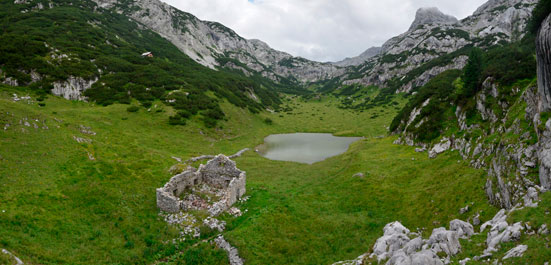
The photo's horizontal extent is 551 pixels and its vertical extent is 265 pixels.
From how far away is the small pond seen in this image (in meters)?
59.8

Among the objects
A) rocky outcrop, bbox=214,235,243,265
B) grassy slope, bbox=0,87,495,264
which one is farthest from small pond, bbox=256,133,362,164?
rocky outcrop, bbox=214,235,243,265

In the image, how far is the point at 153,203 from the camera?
26.7m

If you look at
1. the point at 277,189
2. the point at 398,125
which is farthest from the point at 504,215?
the point at 398,125

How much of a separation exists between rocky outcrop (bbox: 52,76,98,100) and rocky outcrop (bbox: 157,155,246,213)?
57438 mm

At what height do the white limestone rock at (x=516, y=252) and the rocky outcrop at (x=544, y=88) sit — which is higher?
the rocky outcrop at (x=544, y=88)

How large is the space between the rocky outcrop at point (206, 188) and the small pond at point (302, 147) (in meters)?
26.8

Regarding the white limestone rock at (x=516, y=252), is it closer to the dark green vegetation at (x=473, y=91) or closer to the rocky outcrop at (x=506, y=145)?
the rocky outcrop at (x=506, y=145)

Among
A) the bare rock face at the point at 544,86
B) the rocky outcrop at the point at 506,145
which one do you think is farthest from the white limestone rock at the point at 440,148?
the bare rock face at the point at 544,86

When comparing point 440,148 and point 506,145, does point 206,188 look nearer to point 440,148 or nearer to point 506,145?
point 506,145

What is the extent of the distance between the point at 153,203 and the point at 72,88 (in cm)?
6111

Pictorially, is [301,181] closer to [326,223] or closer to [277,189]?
[277,189]

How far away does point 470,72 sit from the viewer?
38.5 meters

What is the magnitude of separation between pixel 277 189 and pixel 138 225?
1743 cm

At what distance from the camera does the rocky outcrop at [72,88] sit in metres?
63.2
